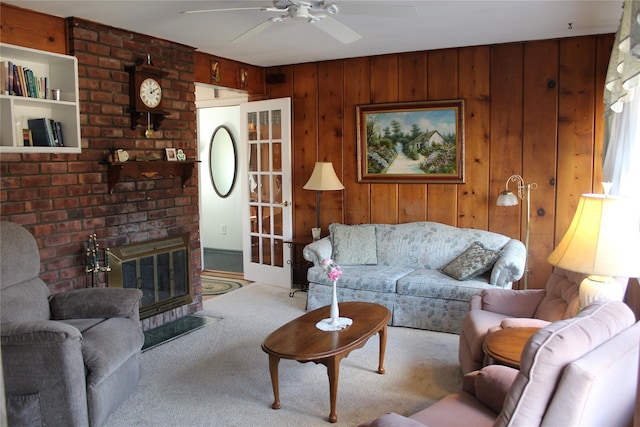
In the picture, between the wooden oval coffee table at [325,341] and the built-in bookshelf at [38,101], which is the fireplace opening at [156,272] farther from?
the wooden oval coffee table at [325,341]

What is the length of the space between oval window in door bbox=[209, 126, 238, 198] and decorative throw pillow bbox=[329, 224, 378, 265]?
2638 mm

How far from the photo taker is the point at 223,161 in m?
7.38

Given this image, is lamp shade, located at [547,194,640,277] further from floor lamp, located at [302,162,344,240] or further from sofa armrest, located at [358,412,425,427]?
floor lamp, located at [302,162,344,240]

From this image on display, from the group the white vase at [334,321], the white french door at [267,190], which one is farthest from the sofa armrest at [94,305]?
the white french door at [267,190]

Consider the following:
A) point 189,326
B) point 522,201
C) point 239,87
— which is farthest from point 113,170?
point 522,201

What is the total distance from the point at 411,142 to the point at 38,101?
3.27 m

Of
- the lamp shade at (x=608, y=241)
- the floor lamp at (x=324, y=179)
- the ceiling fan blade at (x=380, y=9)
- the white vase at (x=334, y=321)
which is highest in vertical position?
the ceiling fan blade at (x=380, y=9)

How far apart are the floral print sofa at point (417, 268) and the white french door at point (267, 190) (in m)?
0.87

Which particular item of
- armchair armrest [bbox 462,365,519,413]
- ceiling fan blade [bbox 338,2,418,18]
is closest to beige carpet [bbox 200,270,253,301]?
ceiling fan blade [bbox 338,2,418,18]

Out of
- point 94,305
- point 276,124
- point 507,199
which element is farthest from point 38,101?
point 507,199

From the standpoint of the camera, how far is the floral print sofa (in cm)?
424

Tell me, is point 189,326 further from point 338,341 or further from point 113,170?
point 338,341

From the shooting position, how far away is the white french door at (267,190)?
579 centimetres

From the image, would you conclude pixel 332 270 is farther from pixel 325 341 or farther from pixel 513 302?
pixel 513 302
